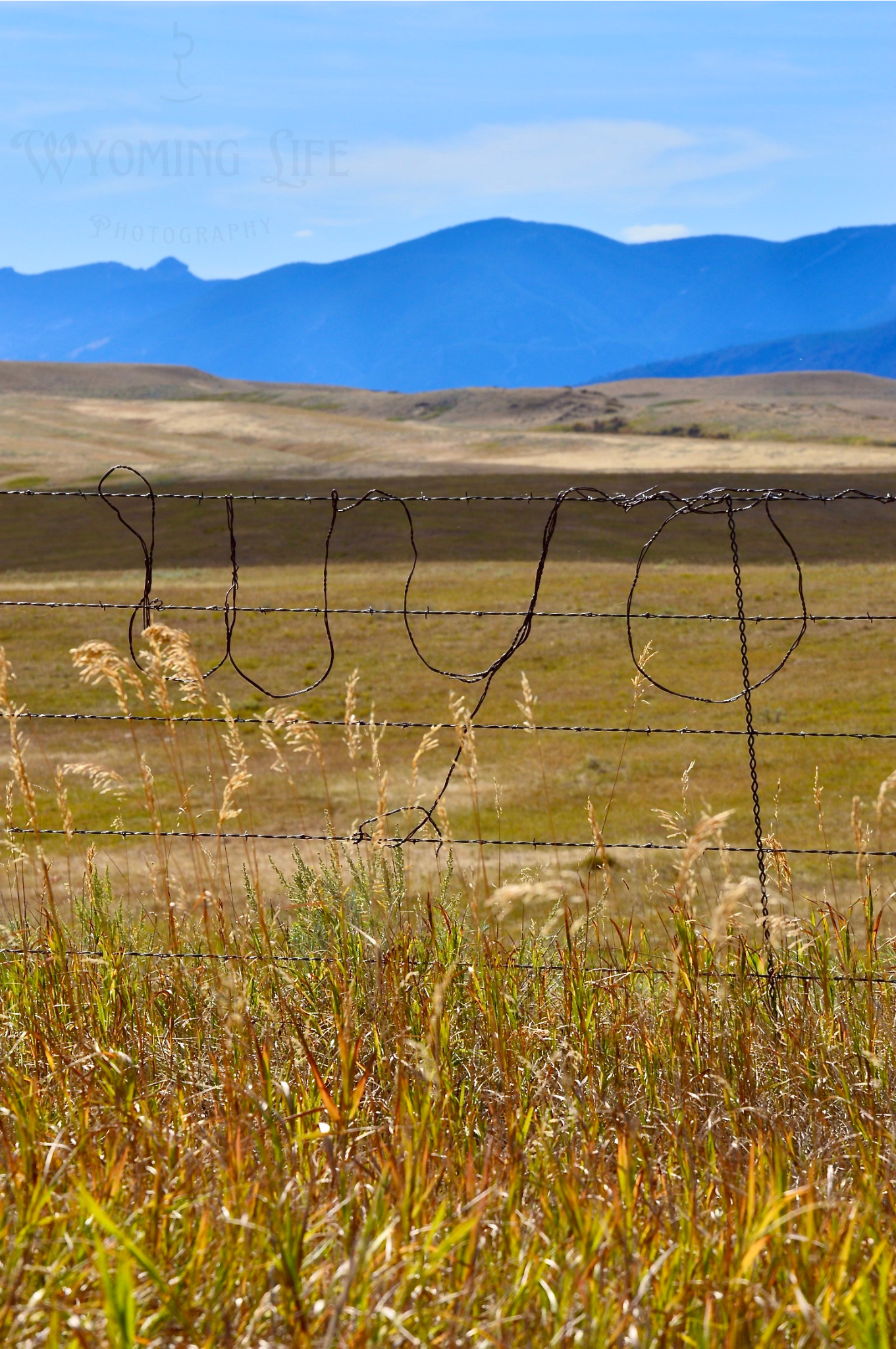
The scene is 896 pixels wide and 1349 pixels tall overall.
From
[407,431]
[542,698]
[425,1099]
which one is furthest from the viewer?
[407,431]

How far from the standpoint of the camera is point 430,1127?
93.4 inches

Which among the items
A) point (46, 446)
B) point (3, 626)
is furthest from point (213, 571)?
point (46, 446)

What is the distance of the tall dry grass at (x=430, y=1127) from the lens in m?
1.96

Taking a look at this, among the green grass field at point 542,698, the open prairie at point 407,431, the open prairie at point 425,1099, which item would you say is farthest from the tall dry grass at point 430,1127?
the open prairie at point 407,431

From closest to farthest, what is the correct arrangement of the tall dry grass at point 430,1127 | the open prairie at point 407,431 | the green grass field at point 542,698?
1. the tall dry grass at point 430,1127
2. the green grass field at point 542,698
3. the open prairie at point 407,431

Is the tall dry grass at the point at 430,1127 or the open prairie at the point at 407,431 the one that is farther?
the open prairie at the point at 407,431

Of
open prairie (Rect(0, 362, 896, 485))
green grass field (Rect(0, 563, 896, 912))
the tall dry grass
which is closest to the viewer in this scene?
the tall dry grass

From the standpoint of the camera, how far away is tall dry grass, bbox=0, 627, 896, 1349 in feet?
6.45

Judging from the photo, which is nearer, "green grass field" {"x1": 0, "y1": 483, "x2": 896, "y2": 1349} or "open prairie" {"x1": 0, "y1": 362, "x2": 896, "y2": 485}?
"green grass field" {"x1": 0, "y1": 483, "x2": 896, "y2": 1349}

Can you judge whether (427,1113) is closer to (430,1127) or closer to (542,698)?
(430,1127)

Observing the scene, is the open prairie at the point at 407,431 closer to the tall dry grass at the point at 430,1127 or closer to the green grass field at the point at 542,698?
the green grass field at the point at 542,698

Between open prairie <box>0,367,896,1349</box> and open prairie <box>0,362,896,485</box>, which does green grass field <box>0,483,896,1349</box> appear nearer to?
open prairie <box>0,367,896,1349</box>

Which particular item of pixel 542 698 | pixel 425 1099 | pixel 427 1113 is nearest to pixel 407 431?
pixel 542 698

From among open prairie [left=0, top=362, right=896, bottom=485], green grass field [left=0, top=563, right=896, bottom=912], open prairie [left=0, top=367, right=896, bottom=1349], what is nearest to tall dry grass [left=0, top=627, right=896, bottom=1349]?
open prairie [left=0, top=367, right=896, bottom=1349]
